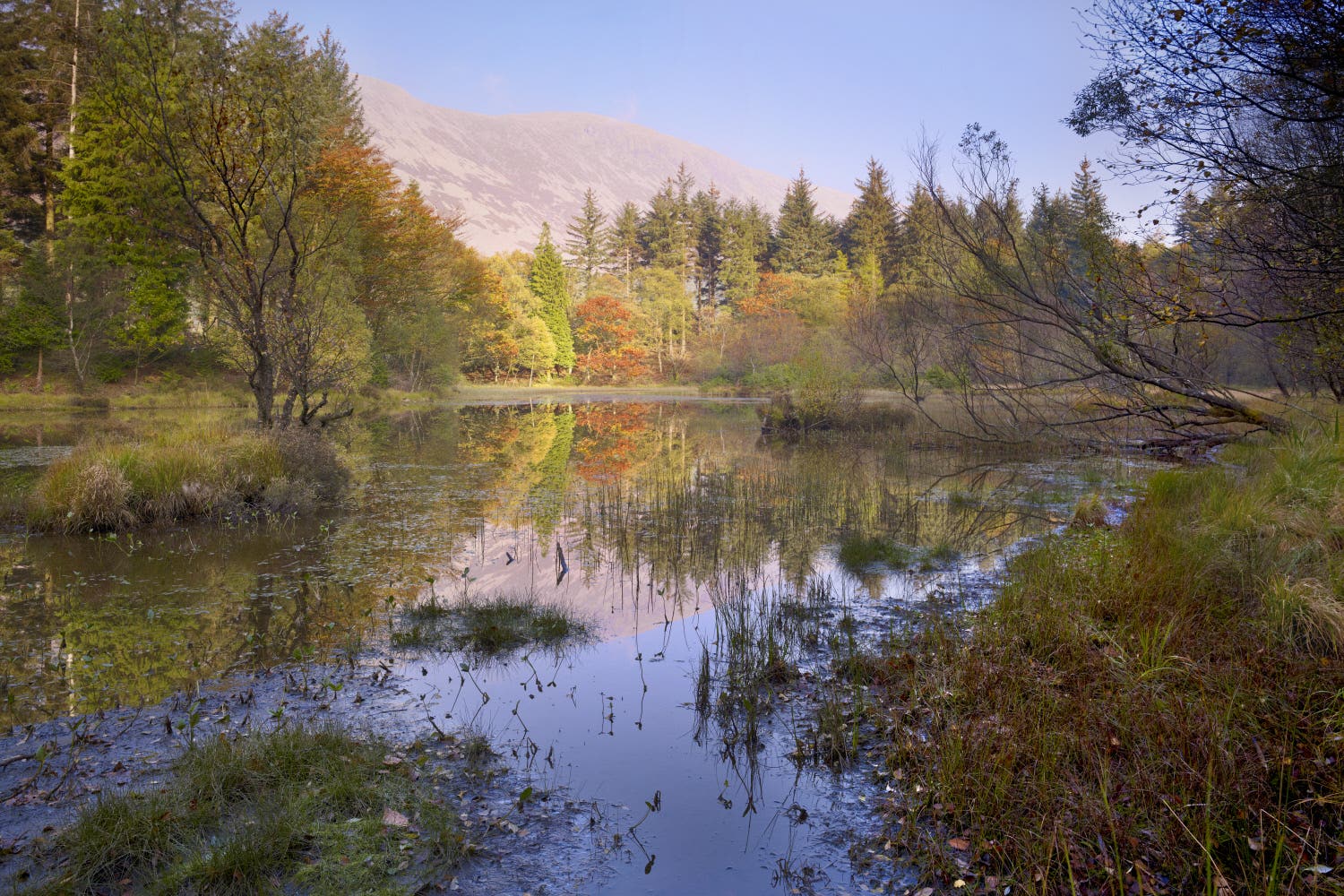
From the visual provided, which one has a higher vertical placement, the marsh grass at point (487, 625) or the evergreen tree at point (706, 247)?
the evergreen tree at point (706, 247)

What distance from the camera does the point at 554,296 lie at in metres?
52.6

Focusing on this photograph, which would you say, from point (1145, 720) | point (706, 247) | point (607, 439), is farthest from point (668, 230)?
point (1145, 720)

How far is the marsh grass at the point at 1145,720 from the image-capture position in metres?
2.78

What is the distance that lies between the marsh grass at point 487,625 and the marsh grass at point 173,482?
16.0 feet

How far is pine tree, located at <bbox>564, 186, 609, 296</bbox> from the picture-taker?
66625mm

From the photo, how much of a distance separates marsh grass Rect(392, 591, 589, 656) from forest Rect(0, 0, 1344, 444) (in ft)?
18.4

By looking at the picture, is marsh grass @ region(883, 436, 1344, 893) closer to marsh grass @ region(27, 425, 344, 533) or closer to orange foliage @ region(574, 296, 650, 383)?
marsh grass @ region(27, 425, 344, 533)

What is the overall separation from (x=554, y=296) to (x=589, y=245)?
15.9 meters

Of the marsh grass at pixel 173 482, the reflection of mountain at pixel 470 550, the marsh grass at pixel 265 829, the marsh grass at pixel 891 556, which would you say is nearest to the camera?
the marsh grass at pixel 265 829

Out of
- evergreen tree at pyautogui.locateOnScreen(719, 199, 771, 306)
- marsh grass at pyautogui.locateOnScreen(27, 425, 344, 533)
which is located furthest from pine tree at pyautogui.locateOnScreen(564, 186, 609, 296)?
marsh grass at pyautogui.locateOnScreen(27, 425, 344, 533)

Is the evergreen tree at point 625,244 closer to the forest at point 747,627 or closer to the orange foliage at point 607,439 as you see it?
the orange foliage at point 607,439

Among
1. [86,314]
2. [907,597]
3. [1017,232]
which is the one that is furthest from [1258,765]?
[86,314]

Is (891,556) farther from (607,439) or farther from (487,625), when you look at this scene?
(607,439)

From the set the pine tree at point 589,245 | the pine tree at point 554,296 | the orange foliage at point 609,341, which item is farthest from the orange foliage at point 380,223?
the pine tree at point 589,245
